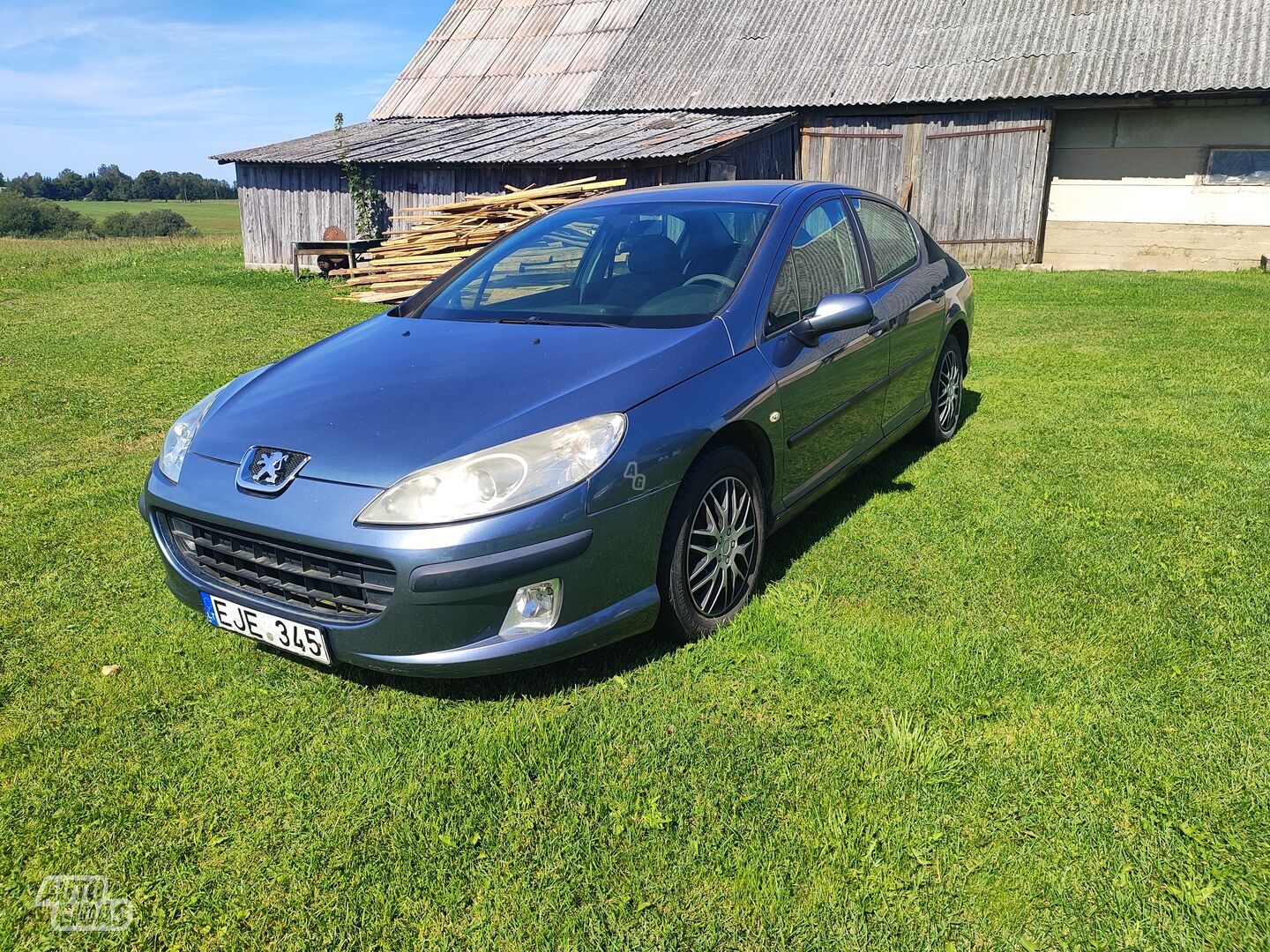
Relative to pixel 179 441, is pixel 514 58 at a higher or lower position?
higher

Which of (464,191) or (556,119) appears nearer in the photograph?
(464,191)

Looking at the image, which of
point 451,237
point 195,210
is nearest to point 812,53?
point 451,237

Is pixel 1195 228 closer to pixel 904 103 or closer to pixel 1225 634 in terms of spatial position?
pixel 904 103

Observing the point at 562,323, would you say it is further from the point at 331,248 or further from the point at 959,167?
the point at 959,167

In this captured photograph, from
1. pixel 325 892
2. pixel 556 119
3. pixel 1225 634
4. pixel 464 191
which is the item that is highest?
pixel 556 119

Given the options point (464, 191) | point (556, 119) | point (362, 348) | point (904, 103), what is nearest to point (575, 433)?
point (362, 348)

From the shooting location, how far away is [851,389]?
4.30 meters

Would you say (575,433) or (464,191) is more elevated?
(464,191)

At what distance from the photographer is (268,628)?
3.00 m

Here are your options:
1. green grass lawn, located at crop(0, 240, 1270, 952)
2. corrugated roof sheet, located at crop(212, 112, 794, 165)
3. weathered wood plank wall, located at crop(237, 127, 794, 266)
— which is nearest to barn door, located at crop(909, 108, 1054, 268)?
weathered wood plank wall, located at crop(237, 127, 794, 266)

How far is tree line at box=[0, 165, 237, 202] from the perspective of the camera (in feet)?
257

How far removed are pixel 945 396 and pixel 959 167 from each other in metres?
13.6

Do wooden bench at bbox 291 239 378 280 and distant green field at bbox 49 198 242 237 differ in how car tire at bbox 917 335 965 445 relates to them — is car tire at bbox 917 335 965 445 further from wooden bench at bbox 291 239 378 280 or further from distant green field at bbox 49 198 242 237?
distant green field at bbox 49 198 242 237

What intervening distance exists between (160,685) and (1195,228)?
18.3 meters
